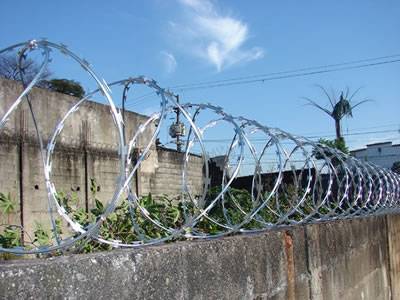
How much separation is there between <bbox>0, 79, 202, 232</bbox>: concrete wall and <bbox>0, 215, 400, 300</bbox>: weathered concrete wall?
9.99ft

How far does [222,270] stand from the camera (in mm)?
2975

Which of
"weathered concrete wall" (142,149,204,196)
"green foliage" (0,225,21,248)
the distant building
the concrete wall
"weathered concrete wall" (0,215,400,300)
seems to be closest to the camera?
"weathered concrete wall" (0,215,400,300)

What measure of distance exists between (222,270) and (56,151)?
589cm

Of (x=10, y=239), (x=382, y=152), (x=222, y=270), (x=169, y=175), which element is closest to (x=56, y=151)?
(x=169, y=175)

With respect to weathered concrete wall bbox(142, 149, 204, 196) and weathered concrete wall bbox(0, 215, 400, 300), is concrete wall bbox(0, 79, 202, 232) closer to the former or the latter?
weathered concrete wall bbox(142, 149, 204, 196)

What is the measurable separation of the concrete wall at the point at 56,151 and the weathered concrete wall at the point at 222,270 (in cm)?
305

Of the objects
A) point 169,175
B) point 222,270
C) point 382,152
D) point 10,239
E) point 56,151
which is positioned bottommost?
point 222,270

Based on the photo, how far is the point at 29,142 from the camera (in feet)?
25.1

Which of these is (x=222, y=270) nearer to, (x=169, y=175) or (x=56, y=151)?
(x=56, y=151)

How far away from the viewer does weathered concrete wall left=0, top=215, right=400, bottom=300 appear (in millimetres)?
2004

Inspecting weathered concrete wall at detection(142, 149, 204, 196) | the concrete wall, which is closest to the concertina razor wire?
the concrete wall

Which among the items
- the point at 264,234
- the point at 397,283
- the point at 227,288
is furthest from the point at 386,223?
the point at 227,288

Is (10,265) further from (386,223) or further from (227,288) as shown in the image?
(386,223)

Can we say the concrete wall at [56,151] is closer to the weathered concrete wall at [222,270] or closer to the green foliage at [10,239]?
the weathered concrete wall at [222,270]
